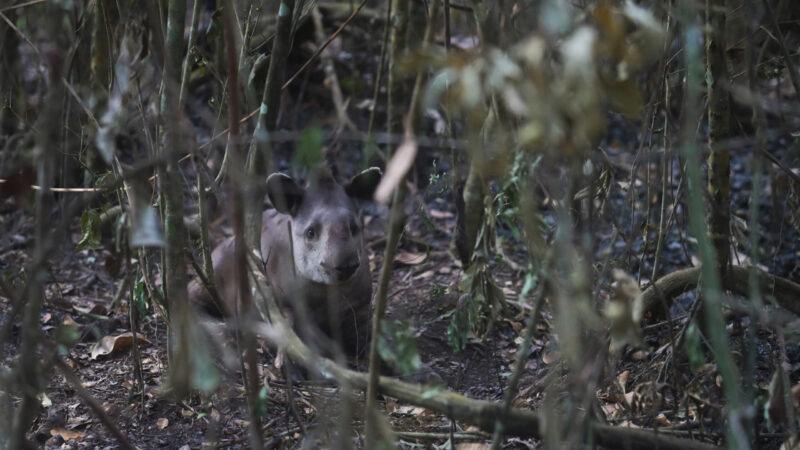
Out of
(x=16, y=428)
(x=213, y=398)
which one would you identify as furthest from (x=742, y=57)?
(x=16, y=428)

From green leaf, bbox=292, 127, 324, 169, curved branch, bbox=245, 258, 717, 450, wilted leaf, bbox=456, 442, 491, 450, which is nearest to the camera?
green leaf, bbox=292, 127, 324, 169

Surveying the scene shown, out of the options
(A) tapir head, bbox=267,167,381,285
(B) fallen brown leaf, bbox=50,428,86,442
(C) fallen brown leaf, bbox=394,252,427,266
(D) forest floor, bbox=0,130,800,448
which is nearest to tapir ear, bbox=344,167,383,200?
(A) tapir head, bbox=267,167,381,285

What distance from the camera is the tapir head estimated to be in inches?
195

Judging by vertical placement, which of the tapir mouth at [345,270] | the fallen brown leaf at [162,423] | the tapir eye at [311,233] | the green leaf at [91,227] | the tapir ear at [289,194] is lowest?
the fallen brown leaf at [162,423]

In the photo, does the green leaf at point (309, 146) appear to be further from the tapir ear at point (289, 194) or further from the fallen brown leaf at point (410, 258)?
the fallen brown leaf at point (410, 258)

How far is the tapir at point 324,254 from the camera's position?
16.5 ft

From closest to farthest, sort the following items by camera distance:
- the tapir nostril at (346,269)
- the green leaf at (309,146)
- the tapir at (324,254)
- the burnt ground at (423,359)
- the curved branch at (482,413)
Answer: the green leaf at (309,146), the curved branch at (482,413), the burnt ground at (423,359), the tapir nostril at (346,269), the tapir at (324,254)

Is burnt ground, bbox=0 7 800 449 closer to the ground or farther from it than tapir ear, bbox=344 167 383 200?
closer to the ground

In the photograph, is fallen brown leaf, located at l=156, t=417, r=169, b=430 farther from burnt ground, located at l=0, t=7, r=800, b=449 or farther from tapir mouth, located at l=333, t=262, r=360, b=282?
tapir mouth, located at l=333, t=262, r=360, b=282

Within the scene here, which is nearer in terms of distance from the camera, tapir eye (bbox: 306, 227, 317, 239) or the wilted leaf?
the wilted leaf

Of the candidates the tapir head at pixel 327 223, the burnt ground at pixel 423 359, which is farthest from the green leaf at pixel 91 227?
the tapir head at pixel 327 223

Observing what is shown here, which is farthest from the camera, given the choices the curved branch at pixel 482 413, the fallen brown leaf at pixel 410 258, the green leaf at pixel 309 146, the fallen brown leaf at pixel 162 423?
the fallen brown leaf at pixel 410 258

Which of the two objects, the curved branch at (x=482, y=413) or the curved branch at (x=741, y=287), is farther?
the curved branch at (x=741, y=287)

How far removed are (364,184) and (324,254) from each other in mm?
563
